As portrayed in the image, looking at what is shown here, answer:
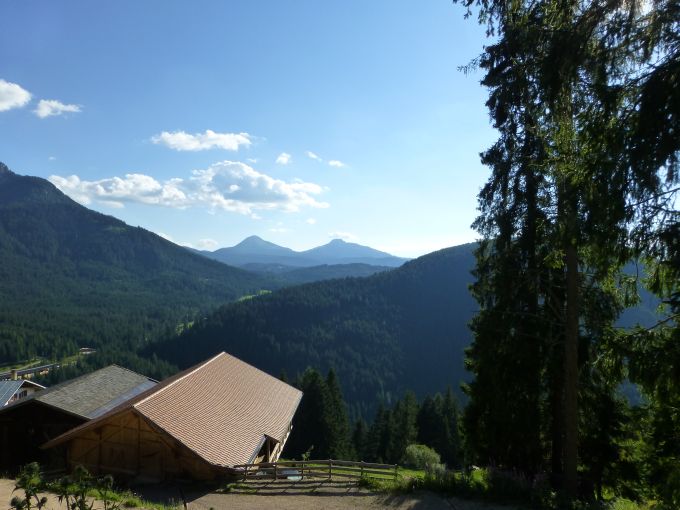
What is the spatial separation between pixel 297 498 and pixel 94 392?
16223mm

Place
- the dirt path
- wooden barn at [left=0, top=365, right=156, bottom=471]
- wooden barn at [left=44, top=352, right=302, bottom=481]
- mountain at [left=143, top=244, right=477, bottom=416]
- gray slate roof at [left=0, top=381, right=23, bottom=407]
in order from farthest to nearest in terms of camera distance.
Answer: mountain at [left=143, top=244, right=477, bottom=416] → gray slate roof at [left=0, top=381, right=23, bottom=407] → wooden barn at [left=0, top=365, right=156, bottom=471] → wooden barn at [left=44, top=352, right=302, bottom=481] → the dirt path

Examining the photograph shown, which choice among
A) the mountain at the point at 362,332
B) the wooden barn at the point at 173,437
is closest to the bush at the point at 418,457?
the wooden barn at the point at 173,437

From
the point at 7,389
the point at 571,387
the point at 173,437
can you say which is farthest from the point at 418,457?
the point at 571,387

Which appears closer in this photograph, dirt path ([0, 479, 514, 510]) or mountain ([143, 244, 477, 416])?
dirt path ([0, 479, 514, 510])

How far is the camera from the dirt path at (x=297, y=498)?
37.6 ft

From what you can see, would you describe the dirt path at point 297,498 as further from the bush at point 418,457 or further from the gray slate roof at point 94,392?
the bush at point 418,457

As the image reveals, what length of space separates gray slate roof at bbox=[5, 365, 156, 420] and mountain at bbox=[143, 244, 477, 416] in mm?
97865

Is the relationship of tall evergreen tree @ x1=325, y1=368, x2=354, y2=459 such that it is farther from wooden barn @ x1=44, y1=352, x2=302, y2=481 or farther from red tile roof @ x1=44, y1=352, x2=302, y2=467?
wooden barn @ x1=44, y1=352, x2=302, y2=481

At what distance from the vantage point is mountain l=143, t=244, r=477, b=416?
140500 mm

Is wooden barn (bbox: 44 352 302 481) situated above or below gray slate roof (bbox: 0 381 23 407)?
above

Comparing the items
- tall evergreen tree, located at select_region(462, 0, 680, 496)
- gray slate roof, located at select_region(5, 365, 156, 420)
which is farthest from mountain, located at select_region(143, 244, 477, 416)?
tall evergreen tree, located at select_region(462, 0, 680, 496)

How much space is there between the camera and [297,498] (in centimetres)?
1280

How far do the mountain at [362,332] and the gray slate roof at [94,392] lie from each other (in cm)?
9787

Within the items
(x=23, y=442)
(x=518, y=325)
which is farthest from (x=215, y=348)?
(x=518, y=325)
